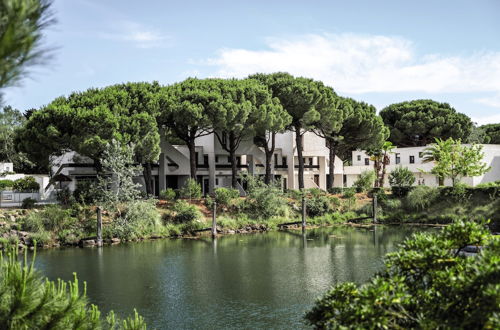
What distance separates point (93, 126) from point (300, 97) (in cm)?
2107

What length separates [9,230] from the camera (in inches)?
1280

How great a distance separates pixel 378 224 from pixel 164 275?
82.0 ft

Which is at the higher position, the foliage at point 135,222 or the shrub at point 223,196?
the shrub at point 223,196

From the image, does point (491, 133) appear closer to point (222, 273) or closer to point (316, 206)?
point (316, 206)

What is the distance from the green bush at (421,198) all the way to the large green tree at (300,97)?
406 inches

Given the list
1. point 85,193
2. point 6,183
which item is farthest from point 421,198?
point 6,183

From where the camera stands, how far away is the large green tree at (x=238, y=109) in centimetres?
4284

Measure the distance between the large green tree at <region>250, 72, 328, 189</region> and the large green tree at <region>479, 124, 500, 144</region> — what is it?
3785 centimetres

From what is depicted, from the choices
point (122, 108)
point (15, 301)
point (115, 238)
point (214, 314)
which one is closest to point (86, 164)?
point (122, 108)

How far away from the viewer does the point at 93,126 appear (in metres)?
35.9

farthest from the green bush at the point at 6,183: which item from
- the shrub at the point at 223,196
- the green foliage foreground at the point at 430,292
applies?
the green foliage foreground at the point at 430,292

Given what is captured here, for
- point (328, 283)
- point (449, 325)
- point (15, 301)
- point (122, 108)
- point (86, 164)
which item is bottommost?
point (328, 283)

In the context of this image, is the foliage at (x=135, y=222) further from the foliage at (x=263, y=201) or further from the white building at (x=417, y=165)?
the white building at (x=417, y=165)

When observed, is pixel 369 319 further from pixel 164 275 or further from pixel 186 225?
pixel 186 225
